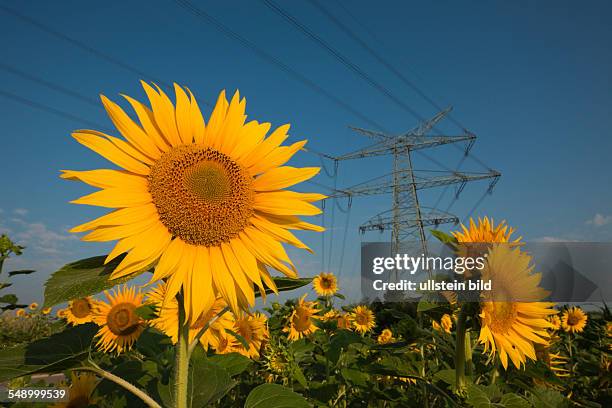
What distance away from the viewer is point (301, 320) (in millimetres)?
5246

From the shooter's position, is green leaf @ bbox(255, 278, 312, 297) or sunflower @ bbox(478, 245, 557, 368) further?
sunflower @ bbox(478, 245, 557, 368)

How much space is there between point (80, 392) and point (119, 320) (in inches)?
26.1

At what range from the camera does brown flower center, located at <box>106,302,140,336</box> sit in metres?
3.09

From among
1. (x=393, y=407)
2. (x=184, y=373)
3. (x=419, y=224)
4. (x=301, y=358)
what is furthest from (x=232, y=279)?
(x=419, y=224)

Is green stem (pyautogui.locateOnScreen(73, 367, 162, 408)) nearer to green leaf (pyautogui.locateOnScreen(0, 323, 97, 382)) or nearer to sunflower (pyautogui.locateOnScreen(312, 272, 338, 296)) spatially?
green leaf (pyautogui.locateOnScreen(0, 323, 97, 382))

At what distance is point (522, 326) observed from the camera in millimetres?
2352

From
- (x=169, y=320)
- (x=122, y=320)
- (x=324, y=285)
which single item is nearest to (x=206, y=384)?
(x=169, y=320)

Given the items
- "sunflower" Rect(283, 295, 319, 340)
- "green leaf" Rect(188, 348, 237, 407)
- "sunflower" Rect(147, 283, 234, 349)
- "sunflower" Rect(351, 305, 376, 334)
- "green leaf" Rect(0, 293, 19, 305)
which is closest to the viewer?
"green leaf" Rect(188, 348, 237, 407)

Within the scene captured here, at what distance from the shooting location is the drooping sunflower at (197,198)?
1.32 meters

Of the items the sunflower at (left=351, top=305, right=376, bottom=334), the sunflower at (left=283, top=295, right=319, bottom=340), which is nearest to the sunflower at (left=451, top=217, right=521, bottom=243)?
the sunflower at (left=283, top=295, right=319, bottom=340)

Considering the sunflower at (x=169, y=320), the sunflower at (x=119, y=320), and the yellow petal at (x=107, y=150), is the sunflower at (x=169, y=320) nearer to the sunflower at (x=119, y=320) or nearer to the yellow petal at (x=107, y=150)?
the sunflower at (x=119, y=320)

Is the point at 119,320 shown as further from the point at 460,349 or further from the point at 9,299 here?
the point at 460,349

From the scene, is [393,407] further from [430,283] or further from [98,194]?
[98,194]

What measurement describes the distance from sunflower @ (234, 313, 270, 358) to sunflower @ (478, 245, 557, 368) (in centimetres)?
202
